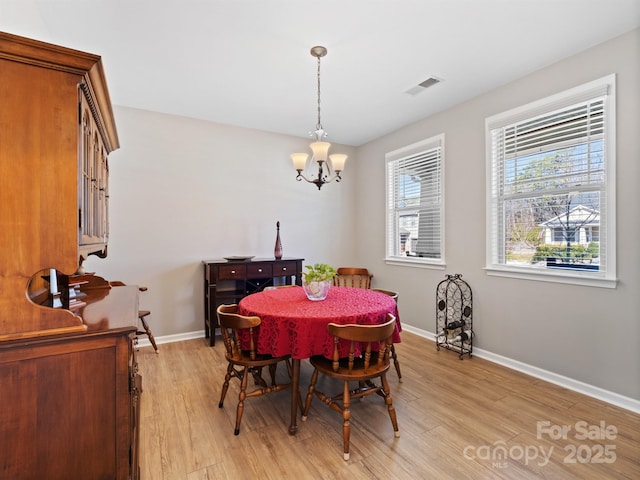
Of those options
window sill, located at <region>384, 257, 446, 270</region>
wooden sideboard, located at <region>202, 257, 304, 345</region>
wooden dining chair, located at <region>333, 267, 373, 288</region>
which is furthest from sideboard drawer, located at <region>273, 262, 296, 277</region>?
window sill, located at <region>384, 257, 446, 270</region>

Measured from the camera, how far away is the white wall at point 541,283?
2345 millimetres

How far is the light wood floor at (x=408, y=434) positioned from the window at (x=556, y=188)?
1.05m

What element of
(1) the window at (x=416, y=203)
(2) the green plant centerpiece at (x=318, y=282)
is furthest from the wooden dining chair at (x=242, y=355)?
(1) the window at (x=416, y=203)

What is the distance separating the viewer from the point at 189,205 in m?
3.96

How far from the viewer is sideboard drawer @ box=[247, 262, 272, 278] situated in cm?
391

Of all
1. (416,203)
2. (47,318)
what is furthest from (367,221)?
(47,318)

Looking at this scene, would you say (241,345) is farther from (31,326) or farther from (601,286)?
(601,286)

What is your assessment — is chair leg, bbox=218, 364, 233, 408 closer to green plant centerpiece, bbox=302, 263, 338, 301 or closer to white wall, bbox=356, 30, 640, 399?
green plant centerpiece, bbox=302, 263, 338, 301

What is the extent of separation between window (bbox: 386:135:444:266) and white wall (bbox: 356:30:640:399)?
0.14m

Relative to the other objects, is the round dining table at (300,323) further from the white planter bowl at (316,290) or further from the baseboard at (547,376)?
the baseboard at (547,376)

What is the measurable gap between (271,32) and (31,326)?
2.28 meters

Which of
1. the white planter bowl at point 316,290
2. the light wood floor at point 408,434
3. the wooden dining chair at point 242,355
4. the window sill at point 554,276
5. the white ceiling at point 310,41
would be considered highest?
the white ceiling at point 310,41

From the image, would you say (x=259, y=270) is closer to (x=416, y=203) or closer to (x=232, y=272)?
(x=232, y=272)

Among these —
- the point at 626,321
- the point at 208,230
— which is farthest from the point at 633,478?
the point at 208,230
